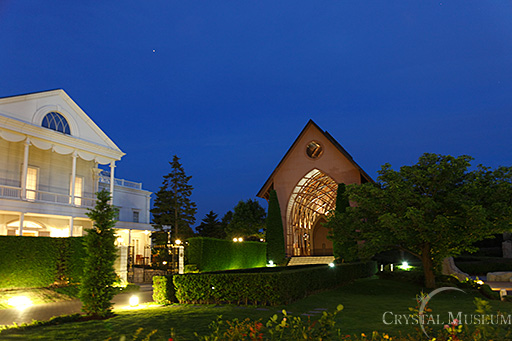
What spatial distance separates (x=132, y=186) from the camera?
4031 centimetres

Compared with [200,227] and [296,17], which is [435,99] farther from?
[200,227]

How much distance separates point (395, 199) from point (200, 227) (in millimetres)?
42836

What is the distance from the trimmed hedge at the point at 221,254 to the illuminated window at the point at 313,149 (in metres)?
10.2

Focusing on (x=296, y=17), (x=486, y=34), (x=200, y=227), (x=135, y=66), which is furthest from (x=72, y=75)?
(x=486, y=34)

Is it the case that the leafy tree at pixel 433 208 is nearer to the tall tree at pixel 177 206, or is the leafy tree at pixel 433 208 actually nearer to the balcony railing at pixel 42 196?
the balcony railing at pixel 42 196

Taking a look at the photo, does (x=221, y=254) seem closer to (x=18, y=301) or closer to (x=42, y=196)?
(x=18, y=301)

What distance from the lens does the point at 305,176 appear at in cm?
3775

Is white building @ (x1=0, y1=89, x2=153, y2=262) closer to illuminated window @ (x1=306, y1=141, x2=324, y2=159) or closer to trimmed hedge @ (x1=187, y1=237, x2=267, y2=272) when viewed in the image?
trimmed hedge @ (x1=187, y1=237, x2=267, y2=272)

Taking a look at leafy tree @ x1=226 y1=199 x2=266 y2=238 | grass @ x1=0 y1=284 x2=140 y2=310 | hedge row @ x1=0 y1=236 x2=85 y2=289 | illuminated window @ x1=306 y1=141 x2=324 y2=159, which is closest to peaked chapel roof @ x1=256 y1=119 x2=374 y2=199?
illuminated window @ x1=306 y1=141 x2=324 y2=159

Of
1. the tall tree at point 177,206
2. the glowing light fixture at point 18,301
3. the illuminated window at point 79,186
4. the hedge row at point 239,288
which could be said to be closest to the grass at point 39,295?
the glowing light fixture at point 18,301

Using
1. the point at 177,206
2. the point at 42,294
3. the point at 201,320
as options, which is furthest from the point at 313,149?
the point at 201,320

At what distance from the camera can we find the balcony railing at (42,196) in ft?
78.9

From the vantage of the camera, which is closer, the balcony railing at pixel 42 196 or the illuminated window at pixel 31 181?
the balcony railing at pixel 42 196

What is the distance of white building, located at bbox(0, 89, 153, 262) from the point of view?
23.9 metres
